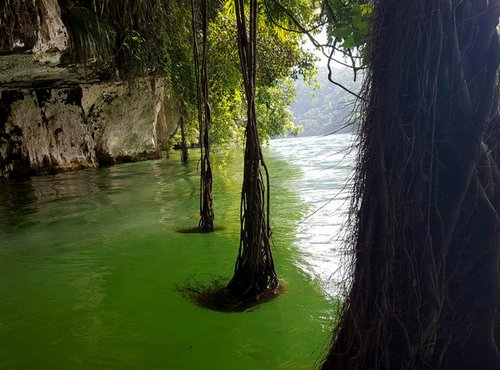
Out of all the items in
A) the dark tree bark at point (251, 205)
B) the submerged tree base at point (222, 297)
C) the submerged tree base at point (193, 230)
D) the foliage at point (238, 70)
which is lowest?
the submerged tree base at point (222, 297)

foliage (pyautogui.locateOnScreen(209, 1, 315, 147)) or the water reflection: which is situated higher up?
foliage (pyautogui.locateOnScreen(209, 1, 315, 147))

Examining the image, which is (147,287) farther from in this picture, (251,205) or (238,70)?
(238,70)

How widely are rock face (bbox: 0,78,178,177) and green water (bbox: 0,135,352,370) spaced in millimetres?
4213

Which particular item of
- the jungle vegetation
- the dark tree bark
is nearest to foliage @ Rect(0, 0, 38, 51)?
the dark tree bark

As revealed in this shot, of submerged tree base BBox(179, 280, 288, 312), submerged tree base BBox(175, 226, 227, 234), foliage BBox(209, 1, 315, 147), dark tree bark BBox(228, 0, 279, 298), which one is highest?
foliage BBox(209, 1, 315, 147)

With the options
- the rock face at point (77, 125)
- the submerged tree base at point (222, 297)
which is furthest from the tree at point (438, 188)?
the rock face at point (77, 125)

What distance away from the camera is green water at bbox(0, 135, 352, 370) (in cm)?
257

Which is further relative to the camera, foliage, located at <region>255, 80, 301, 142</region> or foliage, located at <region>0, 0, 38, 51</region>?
foliage, located at <region>255, 80, 301, 142</region>

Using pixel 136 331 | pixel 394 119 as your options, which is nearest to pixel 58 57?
pixel 136 331

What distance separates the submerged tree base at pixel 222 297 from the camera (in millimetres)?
3146

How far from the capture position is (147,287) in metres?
3.63

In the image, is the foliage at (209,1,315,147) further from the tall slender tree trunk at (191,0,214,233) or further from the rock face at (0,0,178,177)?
the rock face at (0,0,178,177)

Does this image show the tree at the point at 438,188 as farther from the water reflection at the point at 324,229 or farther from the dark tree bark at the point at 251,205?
the dark tree bark at the point at 251,205

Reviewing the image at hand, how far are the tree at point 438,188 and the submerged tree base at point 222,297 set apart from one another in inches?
71.1
